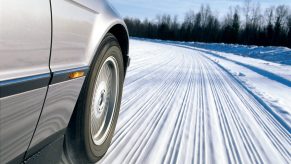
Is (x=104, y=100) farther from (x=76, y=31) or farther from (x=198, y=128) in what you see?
(x=198, y=128)

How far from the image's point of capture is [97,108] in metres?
2.53

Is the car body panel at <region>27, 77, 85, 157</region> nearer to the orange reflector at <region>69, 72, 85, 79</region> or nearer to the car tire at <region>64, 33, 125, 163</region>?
the orange reflector at <region>69, 72, 85, 79</region>

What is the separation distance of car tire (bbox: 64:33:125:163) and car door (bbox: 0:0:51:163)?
0.57 metres

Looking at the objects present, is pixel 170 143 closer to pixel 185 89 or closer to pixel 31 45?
pixel 31 45

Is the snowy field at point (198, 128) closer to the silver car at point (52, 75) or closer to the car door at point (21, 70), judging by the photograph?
the silver car at point (52, 75)

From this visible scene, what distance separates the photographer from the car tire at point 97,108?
2.01m

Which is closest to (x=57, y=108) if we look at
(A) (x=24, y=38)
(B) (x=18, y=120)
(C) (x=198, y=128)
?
(B) (x=18, y=120)

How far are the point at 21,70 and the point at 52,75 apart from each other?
263 millimetres

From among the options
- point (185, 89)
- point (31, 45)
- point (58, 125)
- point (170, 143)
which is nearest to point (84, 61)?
point (58, 125)

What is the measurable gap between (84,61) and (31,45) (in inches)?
24.1

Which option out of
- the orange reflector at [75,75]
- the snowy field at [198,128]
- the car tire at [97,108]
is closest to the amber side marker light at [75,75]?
the orange reflector at [75,75]

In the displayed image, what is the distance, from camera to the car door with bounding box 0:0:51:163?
1134 mm

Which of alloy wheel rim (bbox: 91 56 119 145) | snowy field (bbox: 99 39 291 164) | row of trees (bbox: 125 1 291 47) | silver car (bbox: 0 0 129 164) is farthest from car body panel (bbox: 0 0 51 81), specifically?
row of trees (bbox: 125 1 291 47)

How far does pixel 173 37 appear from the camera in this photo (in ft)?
287
